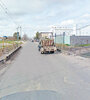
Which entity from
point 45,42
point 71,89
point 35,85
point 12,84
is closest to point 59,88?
point 71,89

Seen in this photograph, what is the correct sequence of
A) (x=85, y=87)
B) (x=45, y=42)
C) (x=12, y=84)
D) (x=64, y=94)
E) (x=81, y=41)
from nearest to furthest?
(x=64, y=94)
(x=85, y=87)
(x=12, y=84)
(x=45, y=42)
(x=81, y=41)

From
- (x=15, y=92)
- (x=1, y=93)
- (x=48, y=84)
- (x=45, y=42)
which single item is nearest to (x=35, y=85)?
(x=48, y=84)

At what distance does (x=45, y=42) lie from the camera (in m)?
19.6

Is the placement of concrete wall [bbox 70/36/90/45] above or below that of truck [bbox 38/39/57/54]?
above

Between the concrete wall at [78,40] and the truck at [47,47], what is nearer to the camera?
the truck at [47,47]

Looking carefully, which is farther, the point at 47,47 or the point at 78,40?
the point at 78,40

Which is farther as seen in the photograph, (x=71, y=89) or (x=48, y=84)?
(x=48, y=84)

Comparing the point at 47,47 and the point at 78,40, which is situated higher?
the point at 78,40

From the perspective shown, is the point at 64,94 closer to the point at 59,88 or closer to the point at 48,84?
the point at 59,88

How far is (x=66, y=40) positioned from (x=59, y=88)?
110 ft

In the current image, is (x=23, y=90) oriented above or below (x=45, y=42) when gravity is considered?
below

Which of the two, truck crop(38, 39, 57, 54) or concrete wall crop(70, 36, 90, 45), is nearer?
truck crop(38, 39, 57, 54)

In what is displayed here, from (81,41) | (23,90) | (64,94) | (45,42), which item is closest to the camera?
(64,94)

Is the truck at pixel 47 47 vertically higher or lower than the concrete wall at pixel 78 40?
lower
